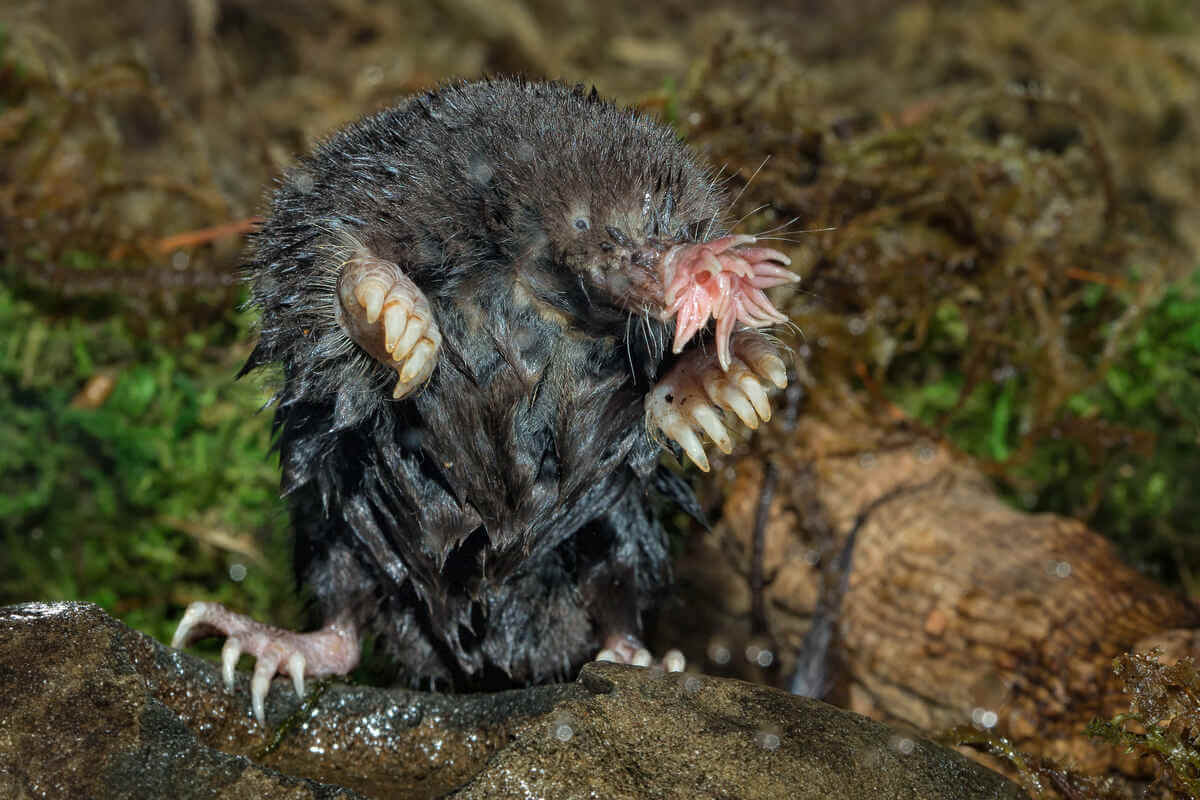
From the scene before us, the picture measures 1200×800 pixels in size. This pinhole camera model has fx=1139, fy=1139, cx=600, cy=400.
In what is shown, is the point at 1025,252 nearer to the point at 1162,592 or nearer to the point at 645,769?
the point at 1162,592

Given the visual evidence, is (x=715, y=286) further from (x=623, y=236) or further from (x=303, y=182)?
(x=303, y=182)

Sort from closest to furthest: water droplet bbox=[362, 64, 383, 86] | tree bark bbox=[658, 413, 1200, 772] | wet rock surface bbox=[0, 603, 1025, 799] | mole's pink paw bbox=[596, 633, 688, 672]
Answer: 1. wet rock surface bbox=[0, 603, 1025, 799]
2. mole's pink paw bbox=[596, 633, 688, 672]
3. tree bark bbox=[658, 413, 1200, 772]
4. water droplet bbox=[362, 64, 383, 86]

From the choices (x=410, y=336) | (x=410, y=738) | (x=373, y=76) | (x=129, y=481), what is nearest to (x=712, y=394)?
(x=410, y=336)

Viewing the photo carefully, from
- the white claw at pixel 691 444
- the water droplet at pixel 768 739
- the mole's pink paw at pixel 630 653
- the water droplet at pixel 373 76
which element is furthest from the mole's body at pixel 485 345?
the water droplet at pixel 373 76

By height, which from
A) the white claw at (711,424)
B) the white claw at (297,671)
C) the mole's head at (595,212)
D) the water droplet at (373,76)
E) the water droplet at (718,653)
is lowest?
the water droplet at (718,653)

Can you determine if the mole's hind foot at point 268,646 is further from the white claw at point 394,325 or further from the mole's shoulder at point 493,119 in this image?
the mole's shoulder at point 493,119

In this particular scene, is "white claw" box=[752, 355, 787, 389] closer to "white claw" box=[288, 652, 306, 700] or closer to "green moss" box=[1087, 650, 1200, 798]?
"green moss" box=[1087, 650, 1200, 798]

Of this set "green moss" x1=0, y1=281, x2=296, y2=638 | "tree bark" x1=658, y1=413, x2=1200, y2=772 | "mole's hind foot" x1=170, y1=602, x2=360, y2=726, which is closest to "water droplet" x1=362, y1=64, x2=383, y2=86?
"green moss" x1=0, y1=281, x2=296, y2=638
